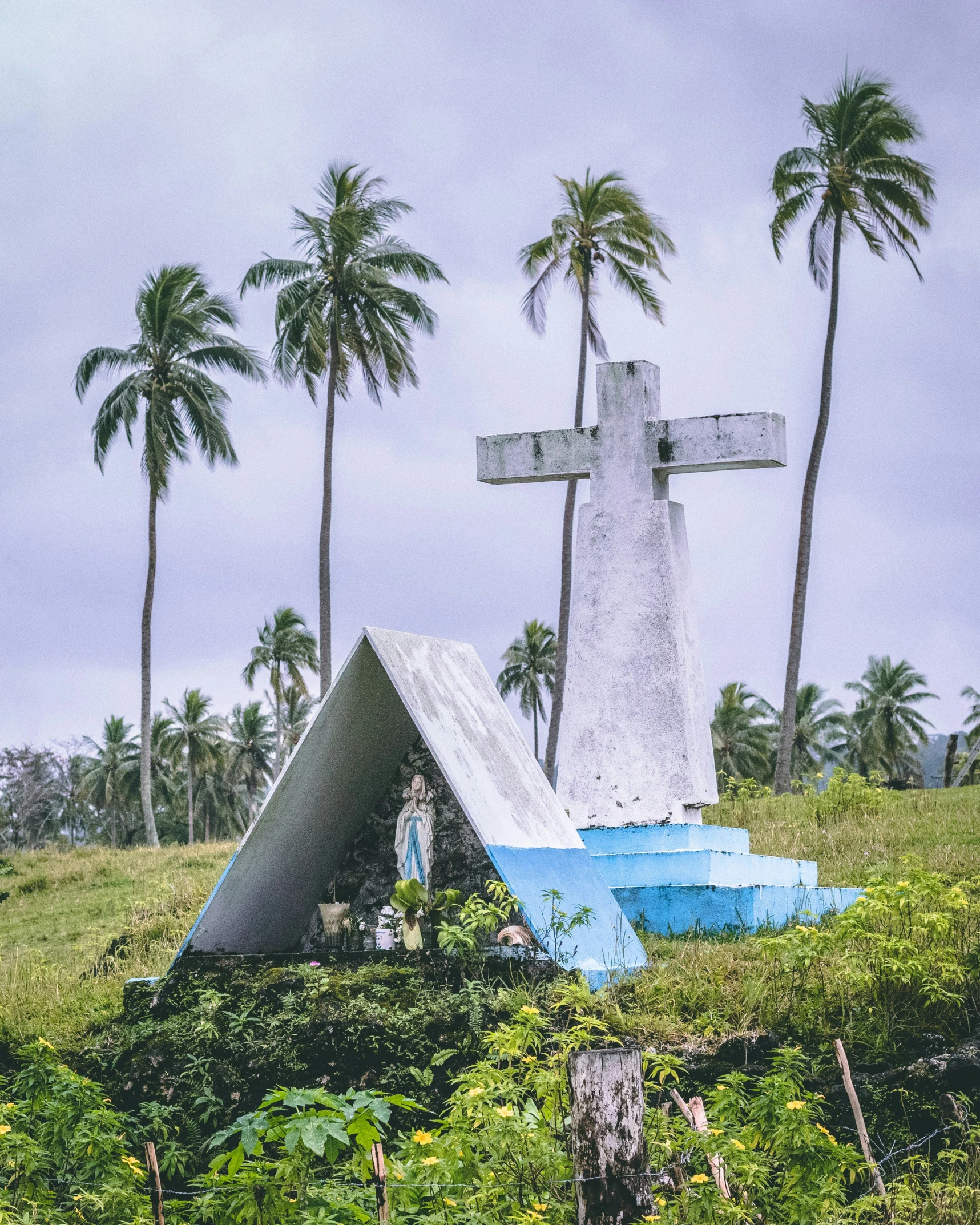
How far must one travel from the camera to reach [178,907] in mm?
13352

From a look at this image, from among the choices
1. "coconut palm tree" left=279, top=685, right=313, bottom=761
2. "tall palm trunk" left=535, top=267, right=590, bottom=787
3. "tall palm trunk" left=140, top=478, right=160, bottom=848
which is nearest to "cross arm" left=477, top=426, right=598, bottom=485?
"tall palm trunk" left=535, top=267, right=590, bottom=787

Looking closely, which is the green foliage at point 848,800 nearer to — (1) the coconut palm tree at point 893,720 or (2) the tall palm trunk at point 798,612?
(2) the tall palm trunk at point 798,612

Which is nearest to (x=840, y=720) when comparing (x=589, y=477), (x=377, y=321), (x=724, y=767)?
(x=724, y=767)

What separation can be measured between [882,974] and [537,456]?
17.6 ft

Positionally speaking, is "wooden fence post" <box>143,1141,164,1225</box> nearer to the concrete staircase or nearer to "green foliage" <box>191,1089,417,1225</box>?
"green foliage" <box>191,1089,417,1225</box>

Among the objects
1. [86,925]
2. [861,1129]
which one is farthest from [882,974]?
[86,925]

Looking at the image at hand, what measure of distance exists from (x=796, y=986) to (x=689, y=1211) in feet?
8.47

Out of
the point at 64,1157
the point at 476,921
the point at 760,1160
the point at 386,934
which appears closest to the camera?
the point at 760,1160

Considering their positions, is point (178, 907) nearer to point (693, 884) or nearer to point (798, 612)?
point (693, 884)

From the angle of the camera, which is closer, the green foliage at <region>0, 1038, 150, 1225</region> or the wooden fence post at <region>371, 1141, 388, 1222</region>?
the wooden fence post at <region>371, 1141, 388, 1222</region>

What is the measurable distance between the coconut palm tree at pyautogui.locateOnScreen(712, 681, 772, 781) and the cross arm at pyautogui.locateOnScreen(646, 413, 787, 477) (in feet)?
136

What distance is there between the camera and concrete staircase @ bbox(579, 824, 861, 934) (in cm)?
905

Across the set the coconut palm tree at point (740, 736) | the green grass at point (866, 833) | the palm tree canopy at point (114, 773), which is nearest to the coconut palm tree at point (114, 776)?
the palm tree canopy at point (114, 773)

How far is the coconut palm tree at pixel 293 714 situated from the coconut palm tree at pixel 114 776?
7.11 metres
